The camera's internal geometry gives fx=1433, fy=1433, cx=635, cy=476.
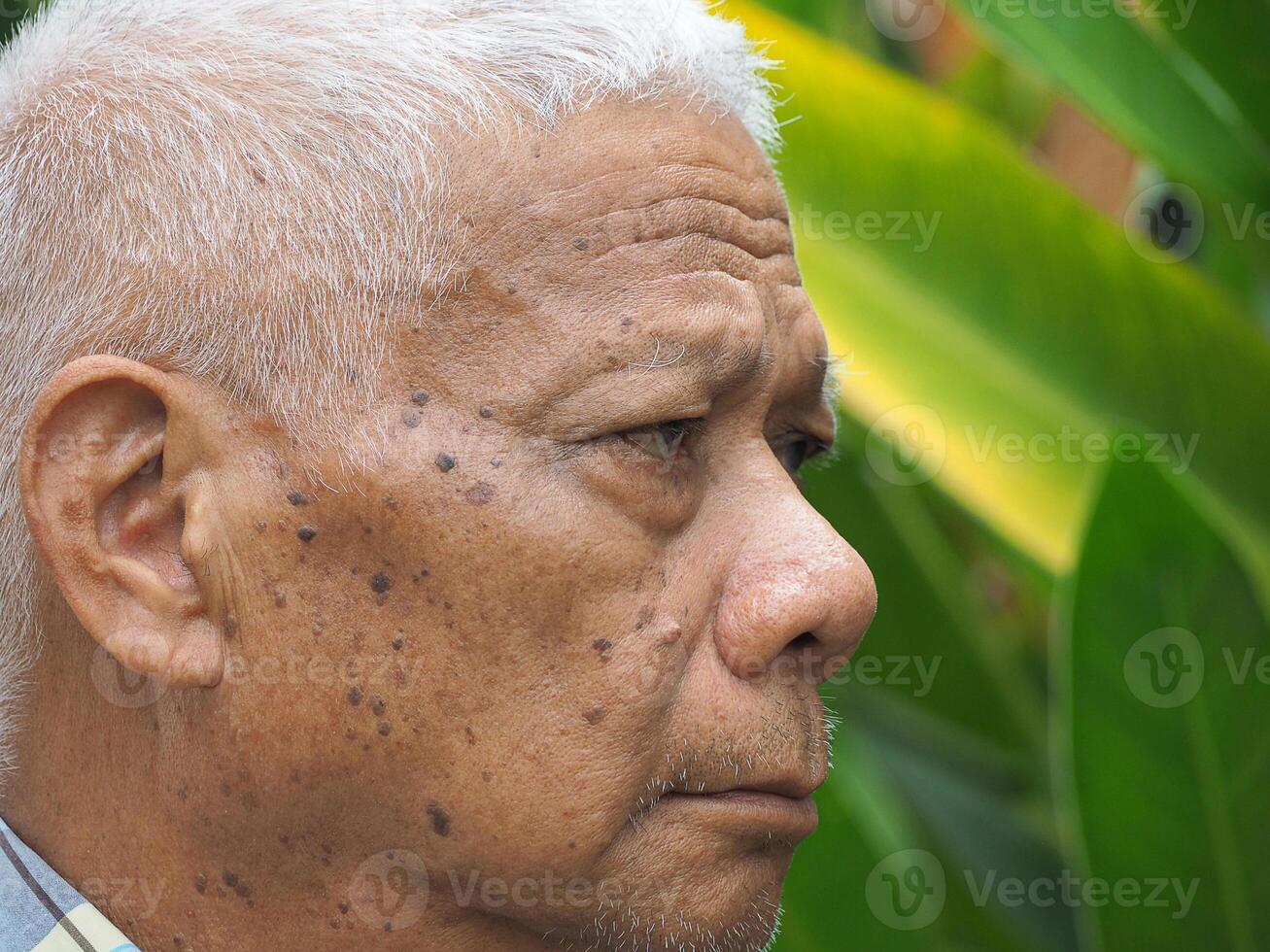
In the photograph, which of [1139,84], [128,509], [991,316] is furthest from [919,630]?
[128,509]

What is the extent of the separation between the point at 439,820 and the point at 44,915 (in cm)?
37

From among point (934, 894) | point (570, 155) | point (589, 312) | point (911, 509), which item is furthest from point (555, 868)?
point (911, 509)

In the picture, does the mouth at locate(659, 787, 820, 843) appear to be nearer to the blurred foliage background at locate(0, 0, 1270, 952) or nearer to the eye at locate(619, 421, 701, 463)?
the eye at locate(619, 421, 701, 463)

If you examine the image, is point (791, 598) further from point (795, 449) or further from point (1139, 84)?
point (1139, 84)

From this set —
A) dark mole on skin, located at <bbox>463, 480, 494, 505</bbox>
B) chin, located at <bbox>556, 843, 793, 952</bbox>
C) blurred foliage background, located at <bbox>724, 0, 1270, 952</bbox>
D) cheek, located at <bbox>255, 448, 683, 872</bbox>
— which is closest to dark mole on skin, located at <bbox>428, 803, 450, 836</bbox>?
cheek, located at <bbox>255, 448, 683, 872</bbox>

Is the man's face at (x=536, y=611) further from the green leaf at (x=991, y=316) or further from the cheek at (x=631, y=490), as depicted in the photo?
the green leaf at (x=991, y=316)

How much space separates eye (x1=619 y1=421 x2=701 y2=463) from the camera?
129 cm

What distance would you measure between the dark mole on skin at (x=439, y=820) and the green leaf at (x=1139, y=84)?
169cm

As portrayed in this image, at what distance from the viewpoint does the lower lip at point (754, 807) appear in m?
1.30

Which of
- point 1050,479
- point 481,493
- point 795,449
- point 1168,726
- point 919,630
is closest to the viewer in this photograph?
point 481,493

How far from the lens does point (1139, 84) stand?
99.0 inches

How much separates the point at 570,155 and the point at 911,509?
1.87 meters

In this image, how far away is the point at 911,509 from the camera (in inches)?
119

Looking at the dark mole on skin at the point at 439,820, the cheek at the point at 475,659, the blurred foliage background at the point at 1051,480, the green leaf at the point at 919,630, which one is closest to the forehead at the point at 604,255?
the cheek at the point at 475,659
